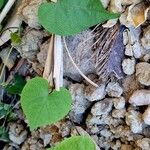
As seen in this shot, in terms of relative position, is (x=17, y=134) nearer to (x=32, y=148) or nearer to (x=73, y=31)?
(x=32, y=148)

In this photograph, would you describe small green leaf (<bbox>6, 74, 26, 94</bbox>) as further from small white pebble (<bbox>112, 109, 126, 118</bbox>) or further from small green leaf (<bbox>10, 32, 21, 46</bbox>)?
small white pebble (<bbox>112, 109, 126, 118</bbox>)

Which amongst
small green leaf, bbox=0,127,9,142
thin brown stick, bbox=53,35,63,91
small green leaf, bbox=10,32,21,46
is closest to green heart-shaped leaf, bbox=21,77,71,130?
thin brown stick, bbox=53,35,63,91

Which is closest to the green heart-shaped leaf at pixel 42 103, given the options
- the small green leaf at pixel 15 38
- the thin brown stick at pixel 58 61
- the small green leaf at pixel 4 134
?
the thin brown stick at pixel 58 61

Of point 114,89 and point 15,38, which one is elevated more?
point 15,38

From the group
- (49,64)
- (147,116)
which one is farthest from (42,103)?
(147,116)

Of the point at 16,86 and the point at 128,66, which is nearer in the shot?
the point at 128,66

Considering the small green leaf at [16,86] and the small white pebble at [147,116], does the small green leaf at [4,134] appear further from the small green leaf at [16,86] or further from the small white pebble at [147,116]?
the small white pebble at [147,116]

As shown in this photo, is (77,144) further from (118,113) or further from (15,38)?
(15,38)
